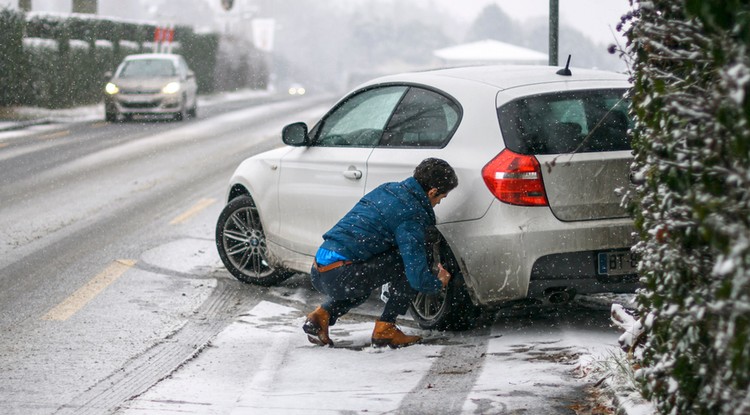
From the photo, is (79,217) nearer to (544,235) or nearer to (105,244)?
(105,244)

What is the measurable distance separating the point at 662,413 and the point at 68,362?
3395 mm

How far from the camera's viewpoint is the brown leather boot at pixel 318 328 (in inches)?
262

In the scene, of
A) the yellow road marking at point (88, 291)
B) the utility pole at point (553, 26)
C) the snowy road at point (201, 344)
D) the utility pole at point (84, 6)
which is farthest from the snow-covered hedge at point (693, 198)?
the utility pole at point (84, 6)

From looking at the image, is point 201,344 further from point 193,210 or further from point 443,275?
point 193,210

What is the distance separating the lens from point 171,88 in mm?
28969

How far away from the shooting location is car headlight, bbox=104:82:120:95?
2831 cm

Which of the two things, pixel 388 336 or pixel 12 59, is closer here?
pixel 388 336

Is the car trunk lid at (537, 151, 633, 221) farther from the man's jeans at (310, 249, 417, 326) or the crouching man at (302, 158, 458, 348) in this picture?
the man's jeans at (310, 249, 417, 326)

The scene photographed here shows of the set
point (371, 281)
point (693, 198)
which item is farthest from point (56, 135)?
point (693, 198)

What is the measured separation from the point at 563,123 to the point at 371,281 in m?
1.35

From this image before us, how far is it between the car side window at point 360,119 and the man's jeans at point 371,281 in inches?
41.5

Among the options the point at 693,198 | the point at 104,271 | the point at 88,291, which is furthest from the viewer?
the point at 104,271

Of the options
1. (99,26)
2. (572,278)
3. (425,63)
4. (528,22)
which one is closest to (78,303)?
(572,278)

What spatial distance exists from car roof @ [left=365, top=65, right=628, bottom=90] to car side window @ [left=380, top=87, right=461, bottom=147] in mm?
129
